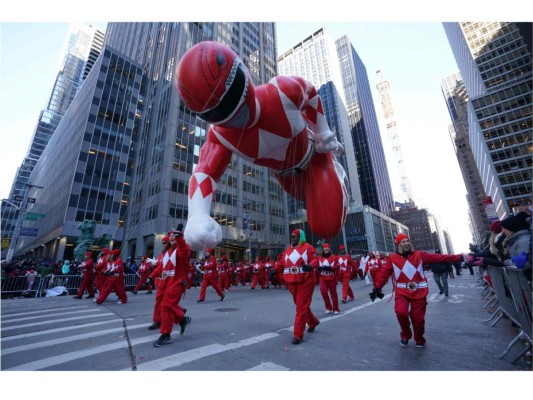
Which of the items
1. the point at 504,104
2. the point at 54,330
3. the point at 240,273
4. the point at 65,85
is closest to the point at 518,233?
the point at 54,330

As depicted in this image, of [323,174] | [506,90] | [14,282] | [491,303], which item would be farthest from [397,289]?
[506,90]

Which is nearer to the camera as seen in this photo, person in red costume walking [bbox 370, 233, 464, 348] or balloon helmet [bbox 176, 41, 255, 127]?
balloon helmet [bbox 176, 41, 255, 127]

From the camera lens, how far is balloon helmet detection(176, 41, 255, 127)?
3.14 metres

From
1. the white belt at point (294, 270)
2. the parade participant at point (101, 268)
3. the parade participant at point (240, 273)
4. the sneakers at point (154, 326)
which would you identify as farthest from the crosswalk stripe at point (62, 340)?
the parade participant at point (240, 273)

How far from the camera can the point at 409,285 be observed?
4.28 m

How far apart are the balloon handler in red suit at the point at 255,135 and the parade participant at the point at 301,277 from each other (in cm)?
47

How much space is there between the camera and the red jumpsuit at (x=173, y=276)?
4.54 metres

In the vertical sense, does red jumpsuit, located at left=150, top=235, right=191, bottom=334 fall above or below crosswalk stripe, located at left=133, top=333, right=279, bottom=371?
above

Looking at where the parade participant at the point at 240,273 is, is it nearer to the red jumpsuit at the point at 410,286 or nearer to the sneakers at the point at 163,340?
the sneakers at the point at 163,340

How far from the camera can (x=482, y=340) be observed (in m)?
4.17

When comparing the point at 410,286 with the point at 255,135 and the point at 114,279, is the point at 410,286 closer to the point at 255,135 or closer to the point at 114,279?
the point at 255,135

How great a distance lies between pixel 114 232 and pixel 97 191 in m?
6.15

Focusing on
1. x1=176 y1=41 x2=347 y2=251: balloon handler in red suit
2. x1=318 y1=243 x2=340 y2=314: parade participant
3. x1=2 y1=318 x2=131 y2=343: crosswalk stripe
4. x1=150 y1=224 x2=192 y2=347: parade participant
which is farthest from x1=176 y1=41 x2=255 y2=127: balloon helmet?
Result: x1=2 y1=318 x2=131 y2=343: crosswalk stripe

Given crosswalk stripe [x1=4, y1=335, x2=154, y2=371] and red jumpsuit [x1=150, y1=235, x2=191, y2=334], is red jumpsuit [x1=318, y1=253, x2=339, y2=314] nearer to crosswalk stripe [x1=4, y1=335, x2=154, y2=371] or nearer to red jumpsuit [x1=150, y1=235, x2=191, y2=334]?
red jumpsuit [x1=150, y1=235, x2=191, y2=334]
